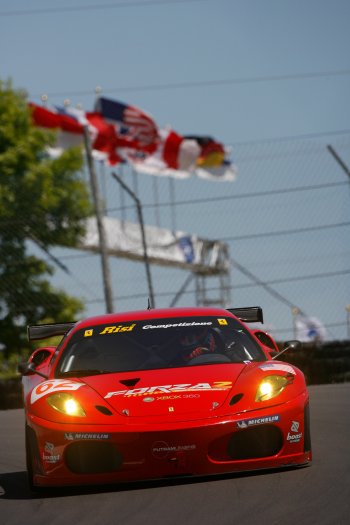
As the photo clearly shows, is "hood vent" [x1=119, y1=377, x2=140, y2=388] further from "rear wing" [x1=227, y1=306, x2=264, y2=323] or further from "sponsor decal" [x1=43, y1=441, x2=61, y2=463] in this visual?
"rear wing" [x1=227, y1=306, x2=264, y2=323]

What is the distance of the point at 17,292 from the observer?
72.3ft

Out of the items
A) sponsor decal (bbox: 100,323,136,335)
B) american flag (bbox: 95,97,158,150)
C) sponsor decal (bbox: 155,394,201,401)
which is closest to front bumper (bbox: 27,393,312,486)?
sponsor decal (bbox: 155,394,201,401)

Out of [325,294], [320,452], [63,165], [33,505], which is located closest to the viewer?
[33,505]

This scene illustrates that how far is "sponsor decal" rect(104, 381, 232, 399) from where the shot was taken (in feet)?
24.5

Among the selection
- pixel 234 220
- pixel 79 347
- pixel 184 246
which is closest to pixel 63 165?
pixel 184 246

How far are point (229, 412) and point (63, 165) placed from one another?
113ft

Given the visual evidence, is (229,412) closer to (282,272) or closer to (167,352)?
(167,352)

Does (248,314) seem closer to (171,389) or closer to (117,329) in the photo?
(117,329)

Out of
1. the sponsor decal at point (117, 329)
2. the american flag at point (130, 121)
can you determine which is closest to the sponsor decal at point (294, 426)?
the sponsor decal at point (117, 329)

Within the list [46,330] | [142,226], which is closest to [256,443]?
[46,330]

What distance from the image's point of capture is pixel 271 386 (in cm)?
755

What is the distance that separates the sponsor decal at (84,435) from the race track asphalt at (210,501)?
32 centimetres

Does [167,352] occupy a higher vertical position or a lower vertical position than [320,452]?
higher

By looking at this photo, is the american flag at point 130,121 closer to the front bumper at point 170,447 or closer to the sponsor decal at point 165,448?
the front bumper at point 170,447
